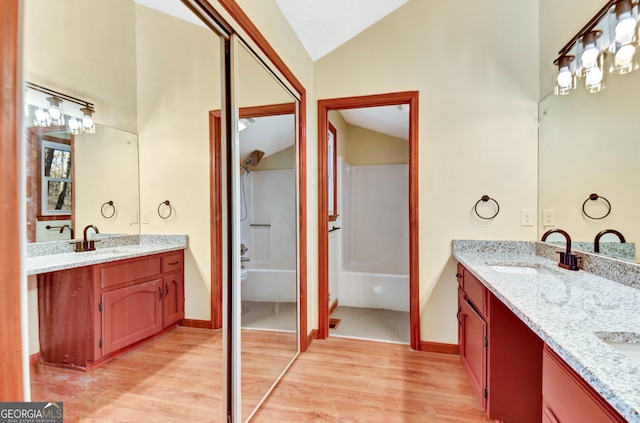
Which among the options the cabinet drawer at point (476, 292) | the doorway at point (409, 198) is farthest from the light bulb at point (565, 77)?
the cabinet drawer at point (476, 292)

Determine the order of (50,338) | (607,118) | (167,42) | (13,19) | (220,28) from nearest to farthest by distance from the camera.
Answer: (13,19), (50,338), (167,42), (220,28), (607,118)

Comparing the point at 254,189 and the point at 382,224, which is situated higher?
the point at 254,189

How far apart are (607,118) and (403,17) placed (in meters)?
1.67

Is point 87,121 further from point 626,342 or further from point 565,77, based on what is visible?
point 565,77

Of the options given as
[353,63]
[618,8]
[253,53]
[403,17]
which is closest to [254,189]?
[253,53]

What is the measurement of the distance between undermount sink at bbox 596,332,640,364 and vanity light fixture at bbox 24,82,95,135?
1550mm

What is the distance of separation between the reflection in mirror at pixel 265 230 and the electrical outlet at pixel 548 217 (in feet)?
6.05

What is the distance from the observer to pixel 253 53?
1.68 metres

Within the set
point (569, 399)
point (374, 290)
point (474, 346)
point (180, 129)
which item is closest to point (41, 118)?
point (180, 129)

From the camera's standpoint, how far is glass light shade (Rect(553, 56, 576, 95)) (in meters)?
1.87

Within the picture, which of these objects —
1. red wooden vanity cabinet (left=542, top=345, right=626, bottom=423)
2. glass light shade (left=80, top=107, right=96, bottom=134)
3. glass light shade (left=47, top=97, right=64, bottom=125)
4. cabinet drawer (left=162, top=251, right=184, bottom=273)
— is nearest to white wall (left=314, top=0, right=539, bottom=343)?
red wooden vanity cabinet (left=542, top=345, right=626, bottom=423)

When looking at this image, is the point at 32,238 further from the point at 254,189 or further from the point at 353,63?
the point at 353,63

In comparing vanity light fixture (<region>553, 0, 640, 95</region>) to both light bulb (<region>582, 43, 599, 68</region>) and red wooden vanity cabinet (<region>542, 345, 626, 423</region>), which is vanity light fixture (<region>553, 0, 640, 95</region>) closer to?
light bulb (<region>582, 43, 599, 68</region>)

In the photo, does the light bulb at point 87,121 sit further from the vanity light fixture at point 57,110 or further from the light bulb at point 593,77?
the light bulb at point 593,77
